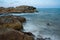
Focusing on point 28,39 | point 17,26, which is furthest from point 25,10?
point 28,39

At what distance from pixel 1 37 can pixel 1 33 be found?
1.08ft

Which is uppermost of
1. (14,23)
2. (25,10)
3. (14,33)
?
(14,33)

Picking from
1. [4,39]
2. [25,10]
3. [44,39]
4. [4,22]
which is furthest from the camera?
[25,10]

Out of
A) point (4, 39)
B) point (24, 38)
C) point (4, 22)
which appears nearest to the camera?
point (4, 39)

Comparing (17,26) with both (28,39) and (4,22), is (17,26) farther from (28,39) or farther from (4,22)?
(28,39)

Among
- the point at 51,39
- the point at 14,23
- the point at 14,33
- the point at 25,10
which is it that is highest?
the point at 14,33

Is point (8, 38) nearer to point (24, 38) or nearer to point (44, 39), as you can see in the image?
point (24, 38)

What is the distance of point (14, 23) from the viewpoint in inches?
707

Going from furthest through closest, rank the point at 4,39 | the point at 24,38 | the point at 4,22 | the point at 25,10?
the point at 25,10, the point at 4,22, the point at 24,38, the point at 4,39

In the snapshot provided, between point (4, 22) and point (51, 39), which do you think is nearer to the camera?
point (51, 39)

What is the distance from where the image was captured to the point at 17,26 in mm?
18047

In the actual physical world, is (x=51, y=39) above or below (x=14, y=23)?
below

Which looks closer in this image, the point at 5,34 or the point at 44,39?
the point at 5,34

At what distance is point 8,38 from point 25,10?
85723 mm
